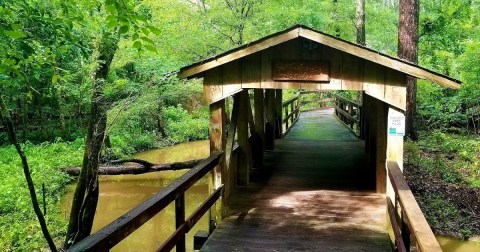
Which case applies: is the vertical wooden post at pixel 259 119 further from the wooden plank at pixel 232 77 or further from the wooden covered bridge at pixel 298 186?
the wooden plank at pixel 232 77

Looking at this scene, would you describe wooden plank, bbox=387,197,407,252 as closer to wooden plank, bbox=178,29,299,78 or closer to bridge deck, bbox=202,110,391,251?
bridge deck, bbox=202,110,391,251

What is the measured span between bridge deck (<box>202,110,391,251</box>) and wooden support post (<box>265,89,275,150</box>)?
2.54ft

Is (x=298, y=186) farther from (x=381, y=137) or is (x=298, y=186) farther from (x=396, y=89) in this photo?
(x=396, y=89)

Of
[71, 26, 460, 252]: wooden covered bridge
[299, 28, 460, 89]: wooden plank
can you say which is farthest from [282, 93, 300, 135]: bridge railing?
[299, 28, 460, 89]: wooden plank

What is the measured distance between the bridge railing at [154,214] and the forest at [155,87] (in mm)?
1343

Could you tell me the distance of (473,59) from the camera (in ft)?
39.8

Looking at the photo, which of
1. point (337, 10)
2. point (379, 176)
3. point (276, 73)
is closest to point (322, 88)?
point (276, 73)

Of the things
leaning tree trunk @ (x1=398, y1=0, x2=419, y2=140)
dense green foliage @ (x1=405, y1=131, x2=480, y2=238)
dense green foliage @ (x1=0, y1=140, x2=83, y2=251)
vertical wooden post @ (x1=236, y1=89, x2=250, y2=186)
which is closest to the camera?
vertical wooden post @ (x1=236, y1=89, x2=250, y2=186)

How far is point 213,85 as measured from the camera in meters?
5.91

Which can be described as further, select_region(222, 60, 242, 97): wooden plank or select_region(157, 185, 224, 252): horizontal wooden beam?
select_region(222, 60, 242, 97): wooden plank

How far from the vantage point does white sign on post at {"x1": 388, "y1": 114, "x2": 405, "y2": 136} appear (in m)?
5.44

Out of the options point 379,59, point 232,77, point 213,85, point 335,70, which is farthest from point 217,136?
point 379,59

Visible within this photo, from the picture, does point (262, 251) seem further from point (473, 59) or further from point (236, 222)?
point (473, 59)

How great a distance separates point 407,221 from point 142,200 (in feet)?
26.2
